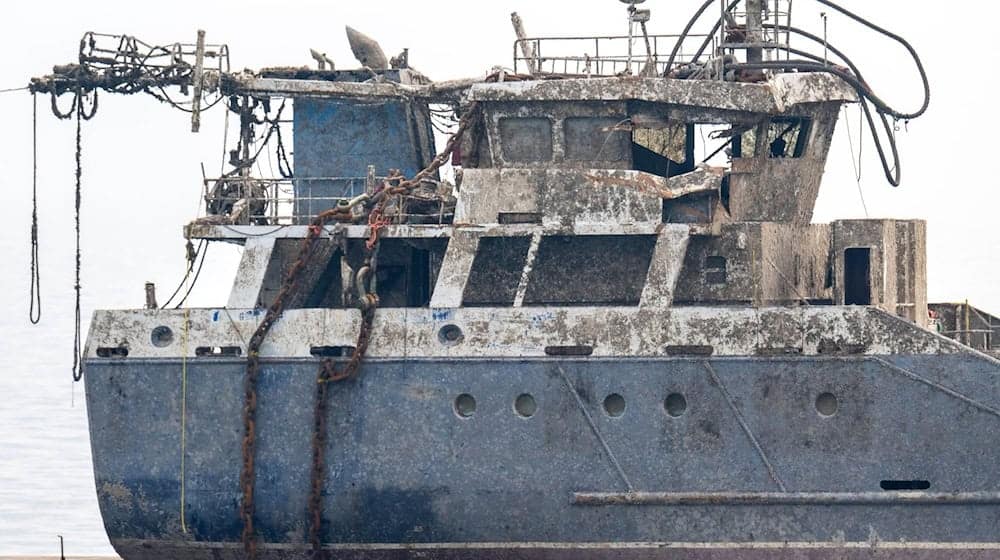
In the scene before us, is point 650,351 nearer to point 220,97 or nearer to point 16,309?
point 220,97

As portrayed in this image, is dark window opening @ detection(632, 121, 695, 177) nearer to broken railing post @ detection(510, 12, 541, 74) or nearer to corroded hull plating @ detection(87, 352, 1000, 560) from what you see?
broken railing post @ detection(510, 12, 541, 74)

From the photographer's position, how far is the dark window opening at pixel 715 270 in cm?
2397

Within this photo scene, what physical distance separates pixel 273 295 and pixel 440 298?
216 cm

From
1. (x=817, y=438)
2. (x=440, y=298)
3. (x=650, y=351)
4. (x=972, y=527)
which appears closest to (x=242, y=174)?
(x=440, y=298)

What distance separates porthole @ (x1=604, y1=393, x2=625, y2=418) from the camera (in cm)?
2297

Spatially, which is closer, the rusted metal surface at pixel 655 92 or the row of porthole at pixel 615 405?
the row of porthole at pixel 615 405

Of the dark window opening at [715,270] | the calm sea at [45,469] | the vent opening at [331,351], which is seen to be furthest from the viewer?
the calm sea at [45,469]

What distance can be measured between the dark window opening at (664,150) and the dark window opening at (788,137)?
1062mm

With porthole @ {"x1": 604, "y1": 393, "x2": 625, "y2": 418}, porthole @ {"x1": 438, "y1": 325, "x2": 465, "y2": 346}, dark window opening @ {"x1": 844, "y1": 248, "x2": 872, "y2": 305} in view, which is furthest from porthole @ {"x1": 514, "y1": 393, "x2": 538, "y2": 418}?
dark window opening @ {"x1": 844, "y1": 248, "x2": 872, "y2": 305}

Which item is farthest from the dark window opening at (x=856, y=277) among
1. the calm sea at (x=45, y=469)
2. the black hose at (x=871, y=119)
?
the calm sea at (x=45, y=469)

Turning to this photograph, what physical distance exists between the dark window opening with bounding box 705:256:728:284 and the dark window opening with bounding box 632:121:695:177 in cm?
178

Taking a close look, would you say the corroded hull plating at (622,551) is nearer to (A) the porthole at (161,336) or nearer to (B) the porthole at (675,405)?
(B) the porthole at (675,405)

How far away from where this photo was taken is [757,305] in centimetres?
2367

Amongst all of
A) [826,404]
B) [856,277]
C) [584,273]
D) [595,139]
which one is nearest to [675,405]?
[826,404]
